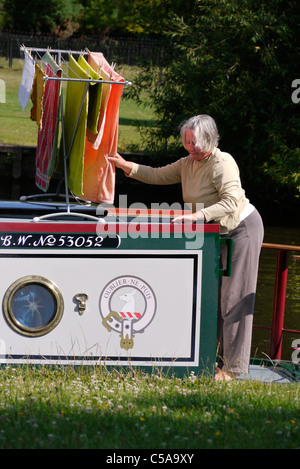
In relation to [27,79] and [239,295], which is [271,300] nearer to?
[239,295]

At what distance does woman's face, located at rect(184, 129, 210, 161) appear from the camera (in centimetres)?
497

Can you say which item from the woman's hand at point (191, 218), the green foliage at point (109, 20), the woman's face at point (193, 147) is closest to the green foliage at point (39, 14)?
the green foliage at point (109, 20)

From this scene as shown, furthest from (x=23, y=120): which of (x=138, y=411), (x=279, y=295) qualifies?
(x=138, y=411)

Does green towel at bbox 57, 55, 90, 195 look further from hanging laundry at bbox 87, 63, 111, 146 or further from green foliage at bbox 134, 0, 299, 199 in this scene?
green foliage at bbox 134, 0, 299, 199

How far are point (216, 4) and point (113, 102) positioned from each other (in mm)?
13657

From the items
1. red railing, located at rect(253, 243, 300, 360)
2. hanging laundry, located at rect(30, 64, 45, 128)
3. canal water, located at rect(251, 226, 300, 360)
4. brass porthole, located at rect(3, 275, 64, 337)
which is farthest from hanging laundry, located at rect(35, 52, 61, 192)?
canal water, located at rect(251, 226, 300, 360)

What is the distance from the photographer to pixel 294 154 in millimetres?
17438

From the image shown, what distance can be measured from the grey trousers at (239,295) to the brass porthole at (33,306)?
1139mm

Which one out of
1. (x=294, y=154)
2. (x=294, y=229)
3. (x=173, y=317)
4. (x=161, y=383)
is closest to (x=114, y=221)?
(x=173, y=317)

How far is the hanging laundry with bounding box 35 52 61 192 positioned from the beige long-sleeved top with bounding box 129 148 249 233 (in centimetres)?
89

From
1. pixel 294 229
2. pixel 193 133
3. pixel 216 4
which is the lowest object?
pixel 294 229
